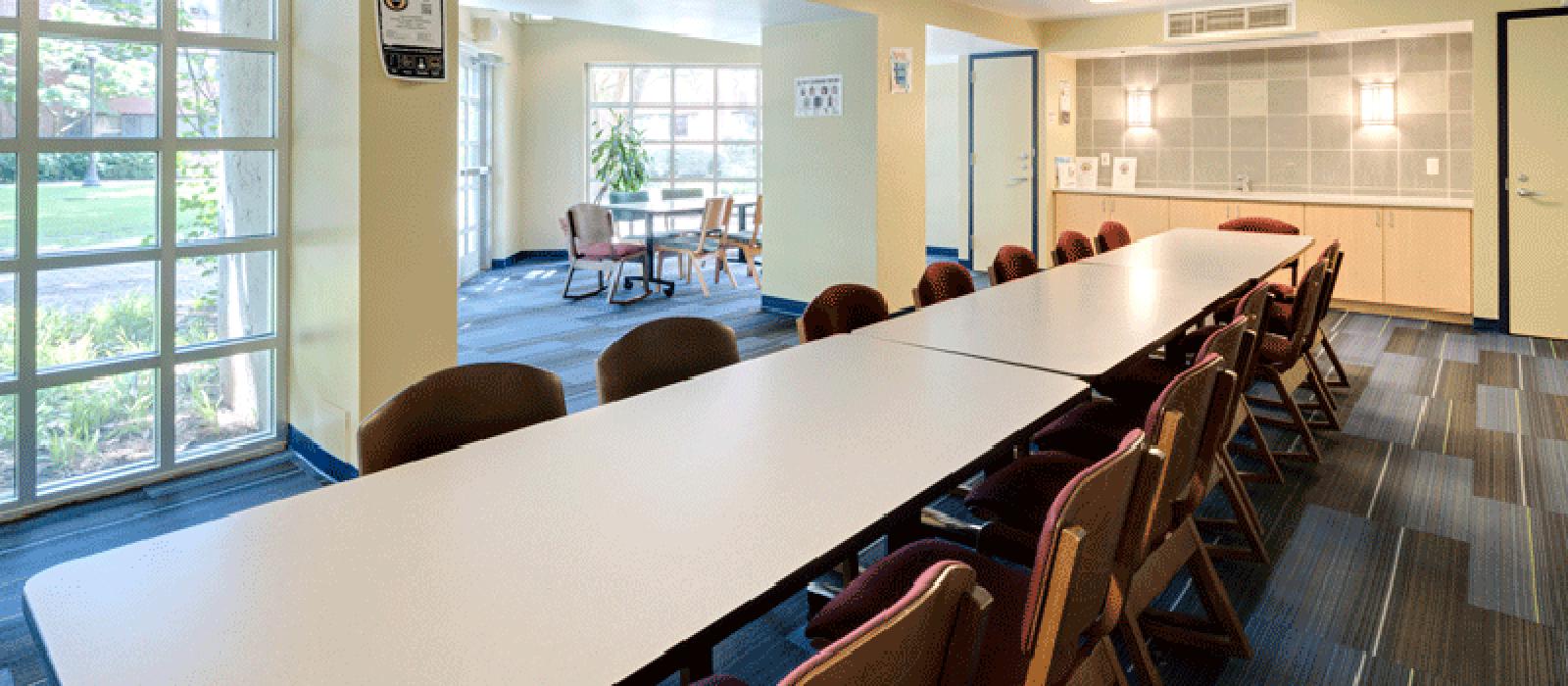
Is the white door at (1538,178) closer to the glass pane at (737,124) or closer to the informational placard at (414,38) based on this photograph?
the informational placard at (414,38)

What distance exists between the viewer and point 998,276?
16.7 feet

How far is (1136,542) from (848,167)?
19.9 feet

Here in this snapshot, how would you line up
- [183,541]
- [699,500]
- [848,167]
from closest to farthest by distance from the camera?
[183,541], [699,500], [848,167]

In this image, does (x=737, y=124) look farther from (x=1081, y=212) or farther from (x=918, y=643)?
(x=918, y=643)

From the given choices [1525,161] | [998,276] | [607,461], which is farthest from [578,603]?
[1525,161]

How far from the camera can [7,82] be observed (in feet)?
11.7

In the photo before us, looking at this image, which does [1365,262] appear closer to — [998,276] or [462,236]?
[998,276]

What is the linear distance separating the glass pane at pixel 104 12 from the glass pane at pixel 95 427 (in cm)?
138

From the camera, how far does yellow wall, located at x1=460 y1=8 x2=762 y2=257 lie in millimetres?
11695

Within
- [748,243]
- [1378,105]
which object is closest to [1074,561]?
[748,243]

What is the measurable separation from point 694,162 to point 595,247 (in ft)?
12.6

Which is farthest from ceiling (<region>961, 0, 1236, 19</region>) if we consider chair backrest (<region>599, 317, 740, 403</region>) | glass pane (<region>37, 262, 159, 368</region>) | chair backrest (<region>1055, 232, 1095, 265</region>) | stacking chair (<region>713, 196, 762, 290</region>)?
glass pane (<region>37, 262, 159, 368</region>)

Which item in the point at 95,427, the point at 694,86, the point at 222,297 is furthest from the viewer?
the point at 694,86

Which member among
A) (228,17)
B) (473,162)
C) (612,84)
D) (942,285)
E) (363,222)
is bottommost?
(942,285)
